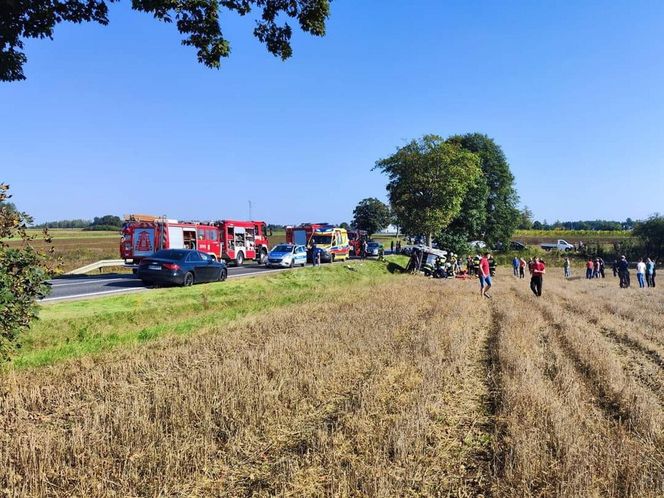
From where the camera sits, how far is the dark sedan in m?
16.1

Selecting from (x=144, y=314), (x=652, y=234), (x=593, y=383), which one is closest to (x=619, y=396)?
(x=593, y=383)

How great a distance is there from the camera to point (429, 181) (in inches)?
1245

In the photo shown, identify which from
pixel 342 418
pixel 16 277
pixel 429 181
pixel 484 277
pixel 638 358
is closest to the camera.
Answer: pixel 342 418

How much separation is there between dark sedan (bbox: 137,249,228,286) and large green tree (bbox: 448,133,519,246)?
128 ft

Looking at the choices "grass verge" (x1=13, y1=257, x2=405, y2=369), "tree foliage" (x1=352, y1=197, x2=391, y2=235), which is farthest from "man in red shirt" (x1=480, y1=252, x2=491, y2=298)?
"tree foliage" (x1=352, y1=197, x2=391, y2=235)

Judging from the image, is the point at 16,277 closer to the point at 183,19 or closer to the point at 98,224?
the point at 183,19

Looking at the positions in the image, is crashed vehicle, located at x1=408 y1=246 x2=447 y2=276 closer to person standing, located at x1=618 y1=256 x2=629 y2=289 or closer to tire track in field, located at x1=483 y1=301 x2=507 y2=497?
person standing, located at x1=618 y1=256 x2=629 y2=289

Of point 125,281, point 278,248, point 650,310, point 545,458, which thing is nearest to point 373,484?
point 545,458

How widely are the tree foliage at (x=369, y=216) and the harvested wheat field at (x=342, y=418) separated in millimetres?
85214

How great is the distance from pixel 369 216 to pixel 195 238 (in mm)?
71622

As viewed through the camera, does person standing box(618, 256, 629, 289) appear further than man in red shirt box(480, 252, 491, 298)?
Yes

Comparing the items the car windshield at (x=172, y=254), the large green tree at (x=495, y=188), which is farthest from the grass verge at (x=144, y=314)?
the large green tree at (x=495, y=188)

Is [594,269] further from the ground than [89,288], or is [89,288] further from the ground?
[89,288]

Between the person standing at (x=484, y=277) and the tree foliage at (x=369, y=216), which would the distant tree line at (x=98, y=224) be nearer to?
the tree foliage at (x=369, y=216)
